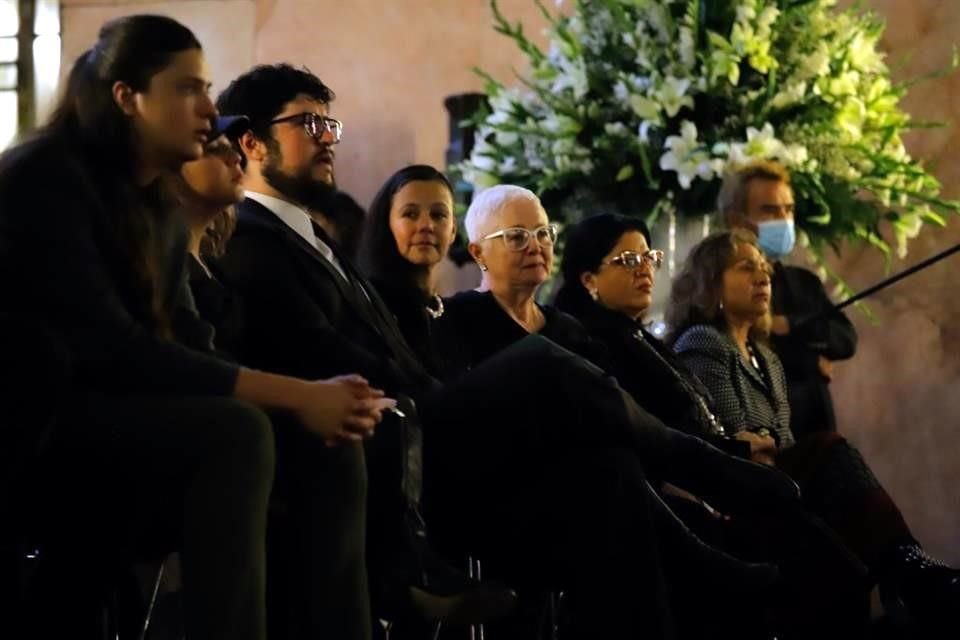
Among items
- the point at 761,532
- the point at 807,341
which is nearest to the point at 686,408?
the point at 761,532

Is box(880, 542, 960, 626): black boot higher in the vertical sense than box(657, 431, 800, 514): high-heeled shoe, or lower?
lower

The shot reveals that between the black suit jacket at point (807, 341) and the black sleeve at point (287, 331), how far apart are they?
1612mm

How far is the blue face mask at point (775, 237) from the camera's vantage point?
375 cm

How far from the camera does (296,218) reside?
2.50 metres

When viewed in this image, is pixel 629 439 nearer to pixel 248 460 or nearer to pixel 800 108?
pixel 248 460

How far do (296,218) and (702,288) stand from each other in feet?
3.98

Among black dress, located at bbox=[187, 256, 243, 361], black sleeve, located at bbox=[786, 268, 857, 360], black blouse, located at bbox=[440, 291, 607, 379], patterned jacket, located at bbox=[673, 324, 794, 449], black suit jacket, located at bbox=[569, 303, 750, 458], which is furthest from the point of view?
black sleeve, located at bbox=[786, 268, 857, 360]

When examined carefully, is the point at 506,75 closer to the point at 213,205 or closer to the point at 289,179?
the point at 289,179

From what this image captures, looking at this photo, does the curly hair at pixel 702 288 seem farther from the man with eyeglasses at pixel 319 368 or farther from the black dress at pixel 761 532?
the man with eyeglasses at pixel 319 368

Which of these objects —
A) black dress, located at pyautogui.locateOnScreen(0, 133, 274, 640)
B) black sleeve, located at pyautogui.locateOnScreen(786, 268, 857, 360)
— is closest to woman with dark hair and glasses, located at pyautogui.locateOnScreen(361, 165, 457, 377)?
black dress, located at pyautogui.locateOnScreen(0, 133, 274, 640)

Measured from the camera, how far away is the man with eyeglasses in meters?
1.96

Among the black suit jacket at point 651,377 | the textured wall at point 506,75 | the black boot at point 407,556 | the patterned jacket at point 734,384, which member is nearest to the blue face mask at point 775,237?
the patterned jacket at point 734,384

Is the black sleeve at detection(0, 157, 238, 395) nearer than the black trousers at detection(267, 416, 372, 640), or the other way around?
the black sleeve at detection(0, 157, 238, 395)

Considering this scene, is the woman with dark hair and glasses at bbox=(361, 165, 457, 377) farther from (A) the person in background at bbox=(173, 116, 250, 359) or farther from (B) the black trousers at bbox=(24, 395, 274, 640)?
(B) the black trousers at bbox=(24, 395, 274, 640)
